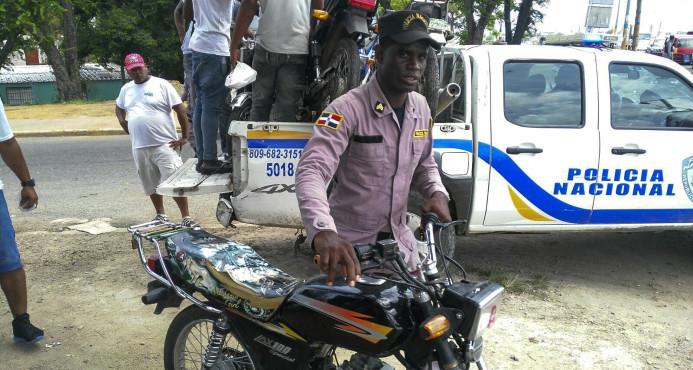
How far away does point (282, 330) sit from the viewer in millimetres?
2459

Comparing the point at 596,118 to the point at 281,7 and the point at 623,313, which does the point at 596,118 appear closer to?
the point at 623,313

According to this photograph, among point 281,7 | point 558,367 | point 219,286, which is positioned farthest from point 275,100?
point 558,367

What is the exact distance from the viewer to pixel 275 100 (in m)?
4.76

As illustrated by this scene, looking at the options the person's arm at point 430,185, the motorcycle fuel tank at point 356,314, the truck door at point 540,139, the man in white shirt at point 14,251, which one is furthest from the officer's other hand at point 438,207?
the man in white shirt at point 14,251

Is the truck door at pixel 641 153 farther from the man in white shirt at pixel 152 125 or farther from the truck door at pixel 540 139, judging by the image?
the man in white shirt at pixel 152 125

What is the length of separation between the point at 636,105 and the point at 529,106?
88cm

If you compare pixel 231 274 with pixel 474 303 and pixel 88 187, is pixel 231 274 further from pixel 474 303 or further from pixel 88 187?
pixel 88 187

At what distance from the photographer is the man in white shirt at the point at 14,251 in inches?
139

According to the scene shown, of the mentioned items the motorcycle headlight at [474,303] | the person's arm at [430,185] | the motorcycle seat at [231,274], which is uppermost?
the person's arm at [430,185]

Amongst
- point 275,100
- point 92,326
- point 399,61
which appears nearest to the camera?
point 399,61

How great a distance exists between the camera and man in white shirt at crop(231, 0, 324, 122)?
4.54 metres

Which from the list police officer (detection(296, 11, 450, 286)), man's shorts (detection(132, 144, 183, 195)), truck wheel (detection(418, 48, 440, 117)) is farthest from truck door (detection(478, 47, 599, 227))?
man's shorts (detection(132, 144, 183, 195))

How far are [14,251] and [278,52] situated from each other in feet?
7.52

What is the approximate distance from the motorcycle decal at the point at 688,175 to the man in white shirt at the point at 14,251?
463cm
